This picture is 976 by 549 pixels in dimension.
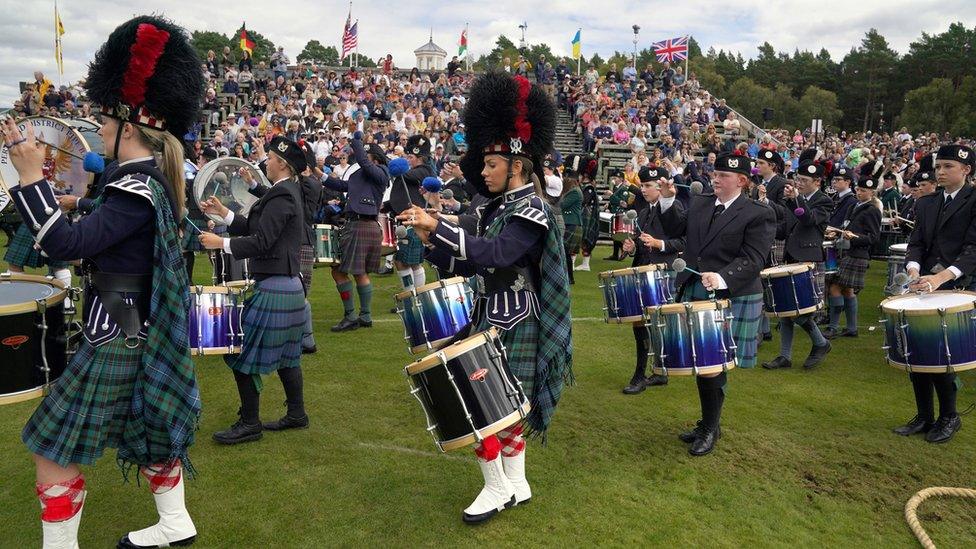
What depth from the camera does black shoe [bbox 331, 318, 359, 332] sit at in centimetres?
757

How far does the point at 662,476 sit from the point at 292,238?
277cm

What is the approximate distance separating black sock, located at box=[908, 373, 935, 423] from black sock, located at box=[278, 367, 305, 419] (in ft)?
13.9

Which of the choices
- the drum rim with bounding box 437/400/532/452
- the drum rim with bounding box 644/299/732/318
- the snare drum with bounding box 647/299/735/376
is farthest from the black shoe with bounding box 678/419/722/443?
the drum rim with bounding box 437/400/532/452

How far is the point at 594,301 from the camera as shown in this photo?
965cm

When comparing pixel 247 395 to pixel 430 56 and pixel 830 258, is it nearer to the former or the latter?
pixel 830 258

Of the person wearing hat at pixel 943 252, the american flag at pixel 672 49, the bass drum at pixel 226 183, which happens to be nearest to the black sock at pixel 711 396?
the person wearing hat at pixel 943 252

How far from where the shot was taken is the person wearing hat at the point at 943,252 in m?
4.79

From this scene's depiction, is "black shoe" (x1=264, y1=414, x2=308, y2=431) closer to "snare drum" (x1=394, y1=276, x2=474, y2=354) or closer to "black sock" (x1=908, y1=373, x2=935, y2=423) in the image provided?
"snare drum" (x1=394, y1=276, x2=474, y2=354)

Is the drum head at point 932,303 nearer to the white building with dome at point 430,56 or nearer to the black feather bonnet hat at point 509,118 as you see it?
the black feather bonnet hat at point 509,118

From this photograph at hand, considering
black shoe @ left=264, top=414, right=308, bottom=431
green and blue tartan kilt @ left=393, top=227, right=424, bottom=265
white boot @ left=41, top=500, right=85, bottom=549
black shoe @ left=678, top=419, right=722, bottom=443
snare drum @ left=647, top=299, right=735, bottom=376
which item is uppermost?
green and blue tartan kilt @ left=393, top=227, right=424, bottom=265

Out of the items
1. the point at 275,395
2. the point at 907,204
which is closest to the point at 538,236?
the point at 275,395

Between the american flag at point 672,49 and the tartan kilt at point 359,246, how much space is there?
22.0m

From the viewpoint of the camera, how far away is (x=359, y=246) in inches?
299

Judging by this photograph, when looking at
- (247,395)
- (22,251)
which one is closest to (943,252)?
(247,395)
